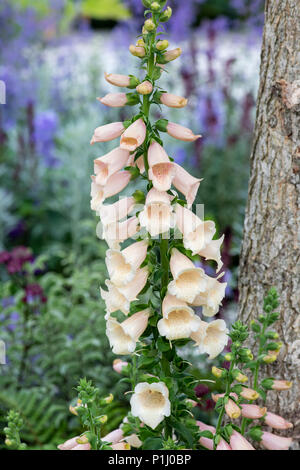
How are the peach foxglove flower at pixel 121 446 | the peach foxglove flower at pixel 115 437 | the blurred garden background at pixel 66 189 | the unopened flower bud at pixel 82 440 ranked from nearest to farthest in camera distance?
the unopened flower bud at pixel 82 440 < the peach foxglove flower at pixel 121 446 < the peach foxglove flower at pixel 115 437 < the blurred garden background at pixel 66 189

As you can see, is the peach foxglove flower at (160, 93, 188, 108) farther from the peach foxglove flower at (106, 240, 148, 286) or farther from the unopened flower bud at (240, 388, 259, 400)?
the unopened flower bud at (240, 388, 259, 400)

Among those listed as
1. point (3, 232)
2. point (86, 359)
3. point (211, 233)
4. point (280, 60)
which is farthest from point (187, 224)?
point (3, 232)

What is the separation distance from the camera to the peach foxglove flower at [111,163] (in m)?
1.54

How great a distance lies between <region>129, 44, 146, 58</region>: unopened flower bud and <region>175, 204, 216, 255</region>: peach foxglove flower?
0.42 metres

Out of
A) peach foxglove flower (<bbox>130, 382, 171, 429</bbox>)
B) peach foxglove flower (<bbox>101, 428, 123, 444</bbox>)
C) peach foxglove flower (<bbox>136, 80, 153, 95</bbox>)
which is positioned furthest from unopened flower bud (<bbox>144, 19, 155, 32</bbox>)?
peach foxglove flower (<bbox>101, 428, 123, 444</bbox>)

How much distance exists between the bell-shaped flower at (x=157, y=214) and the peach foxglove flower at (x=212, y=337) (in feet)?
0.96

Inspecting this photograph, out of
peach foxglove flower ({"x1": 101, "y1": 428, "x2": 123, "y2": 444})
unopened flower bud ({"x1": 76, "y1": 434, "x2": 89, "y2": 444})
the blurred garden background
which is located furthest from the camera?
the blurred garden background

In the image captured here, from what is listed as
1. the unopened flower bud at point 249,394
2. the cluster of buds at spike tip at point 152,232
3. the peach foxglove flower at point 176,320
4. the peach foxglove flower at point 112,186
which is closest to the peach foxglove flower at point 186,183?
the cluster of buds at spike tip at point 152,232

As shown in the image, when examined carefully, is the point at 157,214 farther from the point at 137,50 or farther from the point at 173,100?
the point at 137,50

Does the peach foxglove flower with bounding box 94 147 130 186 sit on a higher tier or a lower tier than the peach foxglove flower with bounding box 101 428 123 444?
higher

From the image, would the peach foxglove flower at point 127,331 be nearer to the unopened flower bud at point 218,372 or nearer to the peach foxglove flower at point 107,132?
→ the unopened flower bud at point 218,372

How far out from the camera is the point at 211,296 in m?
1.54

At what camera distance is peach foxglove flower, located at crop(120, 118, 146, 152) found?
58.1 inches
